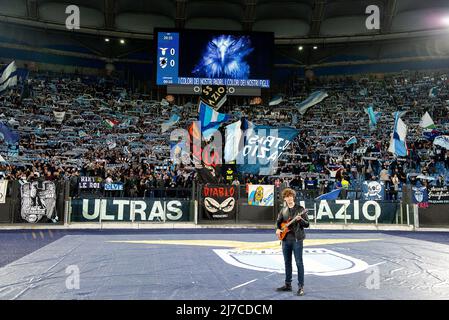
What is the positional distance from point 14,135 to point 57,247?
59.9ft

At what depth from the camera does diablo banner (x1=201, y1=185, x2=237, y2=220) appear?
17531mm

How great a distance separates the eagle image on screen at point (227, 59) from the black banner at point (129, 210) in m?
18.8

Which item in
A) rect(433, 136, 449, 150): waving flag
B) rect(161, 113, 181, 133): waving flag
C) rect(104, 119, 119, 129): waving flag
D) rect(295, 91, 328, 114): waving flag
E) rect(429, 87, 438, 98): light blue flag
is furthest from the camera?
rect(429, 87, 438, 98): light blue flag

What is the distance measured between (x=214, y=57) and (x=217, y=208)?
64.7ft

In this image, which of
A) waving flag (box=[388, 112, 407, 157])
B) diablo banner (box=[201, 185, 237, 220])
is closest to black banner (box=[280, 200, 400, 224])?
waving flag (box=[388, 112, 407, 157])

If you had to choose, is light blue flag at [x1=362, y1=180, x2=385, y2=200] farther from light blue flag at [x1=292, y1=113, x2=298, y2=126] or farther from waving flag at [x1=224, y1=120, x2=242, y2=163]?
light blue flag at [x1=292, y1=113, x2=298, y2=126]

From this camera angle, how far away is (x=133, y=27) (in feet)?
120

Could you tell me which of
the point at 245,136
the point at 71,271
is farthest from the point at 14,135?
the point at 71,271

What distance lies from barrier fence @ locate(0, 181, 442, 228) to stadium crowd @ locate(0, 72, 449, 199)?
1.20 m

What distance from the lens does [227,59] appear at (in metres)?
33.8

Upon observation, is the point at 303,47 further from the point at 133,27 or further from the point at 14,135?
the point at 14,135

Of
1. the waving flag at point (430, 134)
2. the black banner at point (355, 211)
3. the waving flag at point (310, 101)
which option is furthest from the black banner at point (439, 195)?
the waving flag at point (310, 101)

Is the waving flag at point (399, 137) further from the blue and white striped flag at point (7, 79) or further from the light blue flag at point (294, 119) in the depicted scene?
the blue and white striped flag at point (7, 79)

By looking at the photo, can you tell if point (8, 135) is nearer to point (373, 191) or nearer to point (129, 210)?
point (129, 210)
